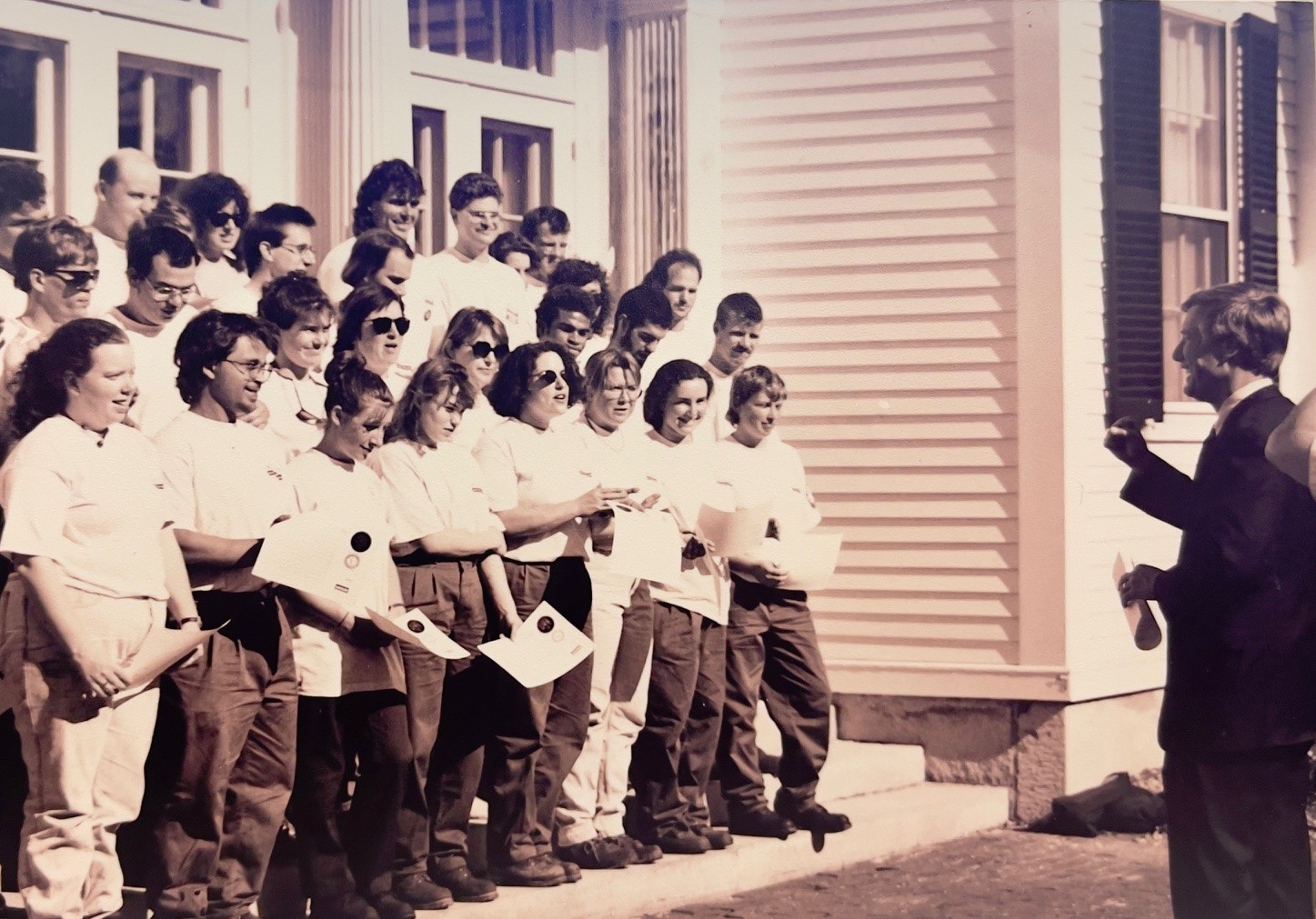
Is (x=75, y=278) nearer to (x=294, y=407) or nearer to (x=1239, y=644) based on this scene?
(x=294, y=407)

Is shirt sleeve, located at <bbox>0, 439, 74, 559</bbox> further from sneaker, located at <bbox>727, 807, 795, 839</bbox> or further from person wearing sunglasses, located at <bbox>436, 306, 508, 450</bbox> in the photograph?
sneaker, located at <bbox>727, 807, 795, 839</bbox>

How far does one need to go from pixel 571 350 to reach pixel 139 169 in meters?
1.85

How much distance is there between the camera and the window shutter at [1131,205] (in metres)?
8.58

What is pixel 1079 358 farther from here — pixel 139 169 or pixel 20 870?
pixel 20 870

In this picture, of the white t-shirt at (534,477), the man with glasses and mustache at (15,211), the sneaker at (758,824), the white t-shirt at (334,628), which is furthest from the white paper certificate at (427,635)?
the sneaker at (758,824)

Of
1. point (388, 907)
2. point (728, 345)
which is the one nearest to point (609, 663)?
point (388, 907)

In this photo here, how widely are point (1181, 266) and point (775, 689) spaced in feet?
10.2

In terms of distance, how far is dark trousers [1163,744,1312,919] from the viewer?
587 cm

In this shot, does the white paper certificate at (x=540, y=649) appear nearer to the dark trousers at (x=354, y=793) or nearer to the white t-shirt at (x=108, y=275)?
the dark trousers at (x=354, y=793)

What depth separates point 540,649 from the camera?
625 cm

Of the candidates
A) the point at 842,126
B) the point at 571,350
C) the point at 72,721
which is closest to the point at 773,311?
the point at 842,126

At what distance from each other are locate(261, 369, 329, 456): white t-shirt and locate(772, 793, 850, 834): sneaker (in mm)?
2609

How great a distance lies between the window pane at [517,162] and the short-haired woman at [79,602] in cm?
239

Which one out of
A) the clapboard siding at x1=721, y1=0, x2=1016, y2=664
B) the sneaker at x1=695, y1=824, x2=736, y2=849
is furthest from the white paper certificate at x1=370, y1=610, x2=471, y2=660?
the clapboard siding at x1=721, y1=0, x2=1016, y2=664
